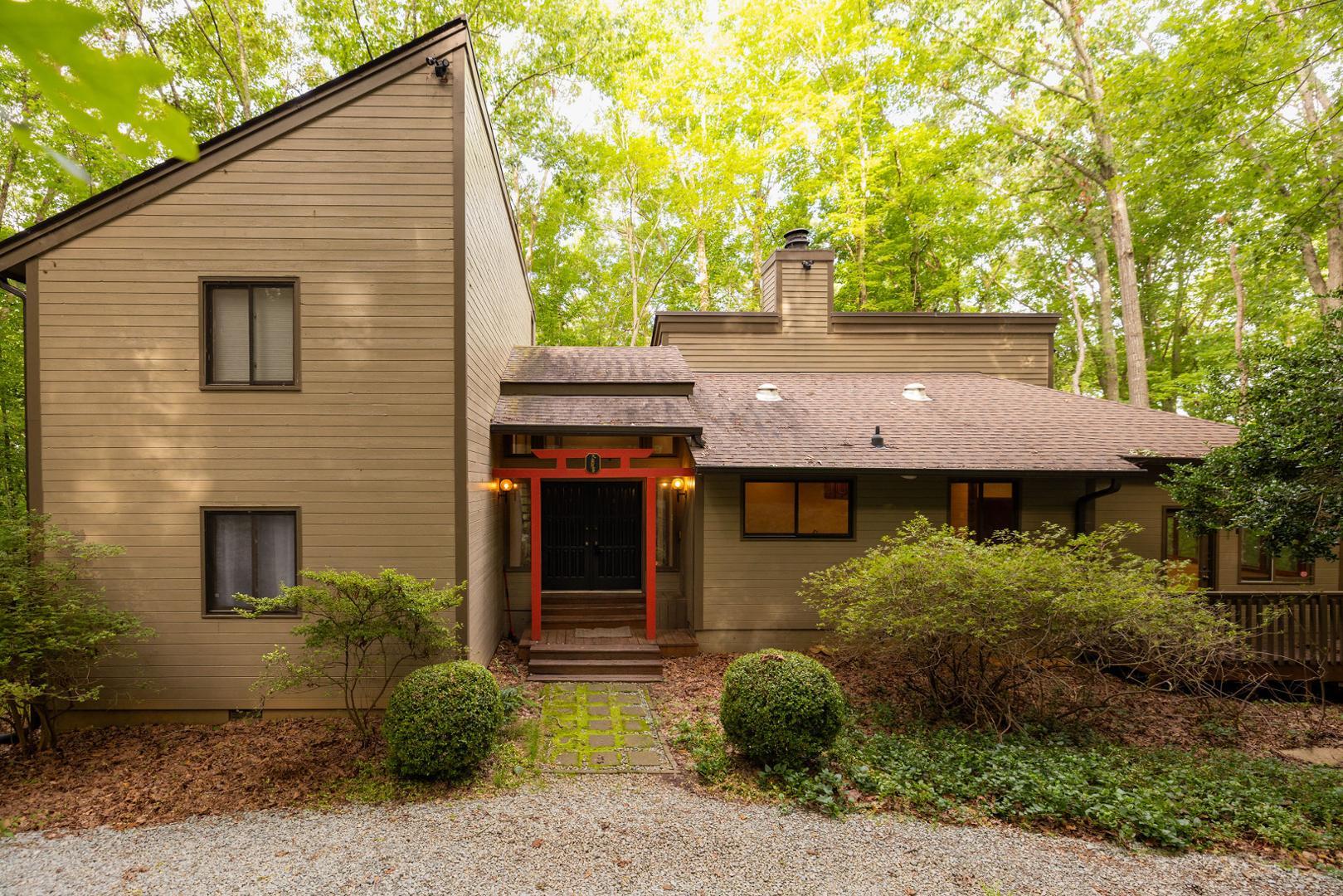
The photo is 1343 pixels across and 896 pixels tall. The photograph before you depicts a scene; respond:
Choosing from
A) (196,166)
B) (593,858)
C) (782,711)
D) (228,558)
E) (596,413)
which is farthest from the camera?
(596,413)

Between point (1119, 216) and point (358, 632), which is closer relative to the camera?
point (358, 632)

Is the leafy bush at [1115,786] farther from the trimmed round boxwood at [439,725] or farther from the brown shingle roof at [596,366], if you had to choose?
the brown shingle roof at [596,366]

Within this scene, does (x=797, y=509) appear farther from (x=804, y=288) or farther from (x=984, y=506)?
(x=804, y=288)

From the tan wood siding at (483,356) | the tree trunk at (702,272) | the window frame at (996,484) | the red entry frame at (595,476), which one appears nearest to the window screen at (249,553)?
the tan wood siding at (483,356)

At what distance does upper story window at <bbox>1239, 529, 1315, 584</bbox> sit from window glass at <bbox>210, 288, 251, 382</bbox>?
46.4 feet

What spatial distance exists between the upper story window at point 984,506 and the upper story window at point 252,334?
30.9ft

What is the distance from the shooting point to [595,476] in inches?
360

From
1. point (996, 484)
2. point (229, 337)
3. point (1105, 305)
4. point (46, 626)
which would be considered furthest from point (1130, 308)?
point (46, 626)

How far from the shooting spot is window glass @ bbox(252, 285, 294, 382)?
702cm

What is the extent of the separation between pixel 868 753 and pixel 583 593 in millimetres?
5662

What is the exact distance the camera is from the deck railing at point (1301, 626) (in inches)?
319

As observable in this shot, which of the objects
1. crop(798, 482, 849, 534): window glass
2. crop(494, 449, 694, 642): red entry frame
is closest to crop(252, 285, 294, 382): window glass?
crop(494, 449, 694, 642): red entry frame

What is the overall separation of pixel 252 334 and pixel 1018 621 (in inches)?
357

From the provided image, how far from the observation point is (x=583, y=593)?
10625 mm
